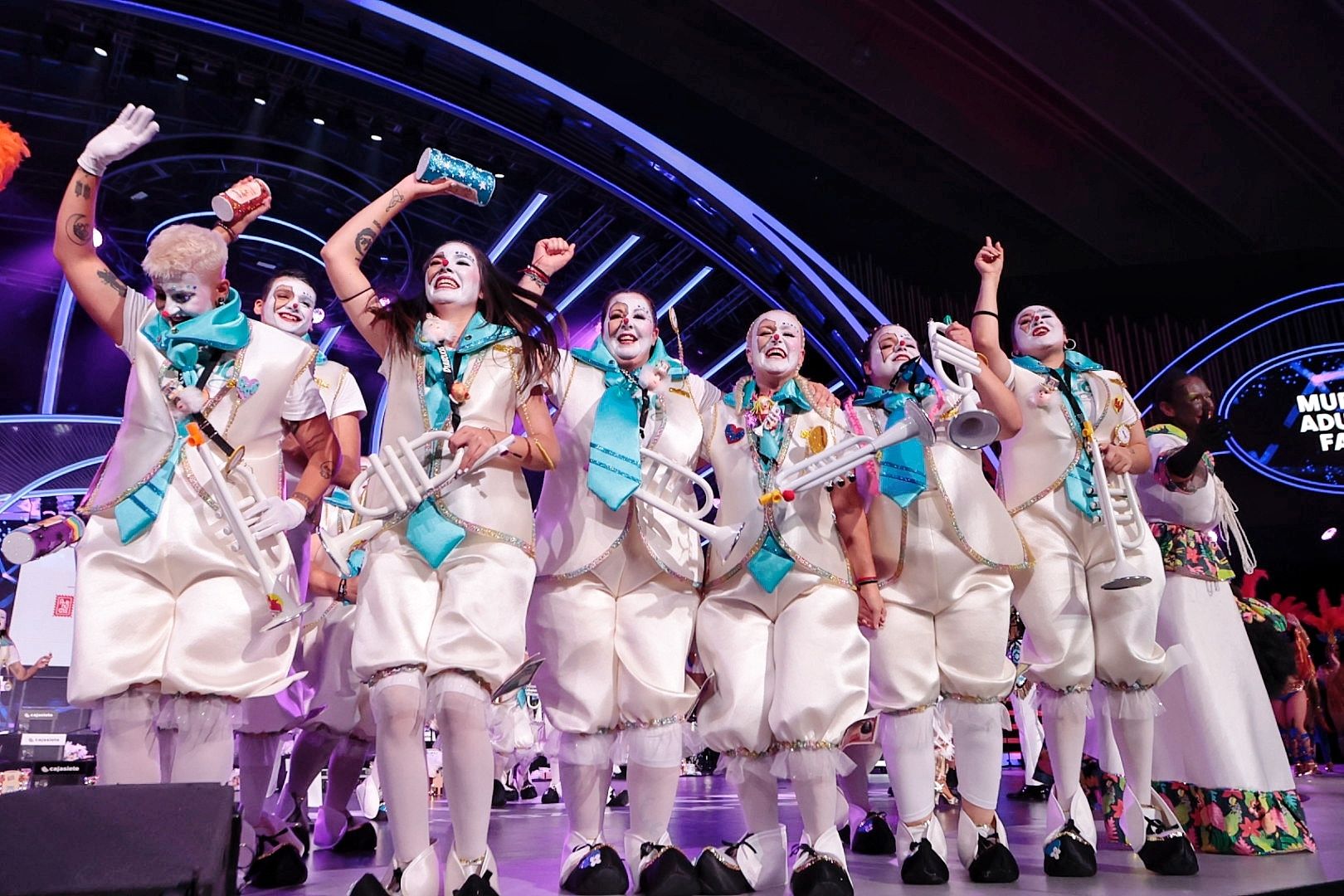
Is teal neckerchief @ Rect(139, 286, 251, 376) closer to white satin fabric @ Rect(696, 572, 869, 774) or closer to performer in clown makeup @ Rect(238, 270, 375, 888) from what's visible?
performer in clown makeup @ Rect(238, 270, 375, 888)

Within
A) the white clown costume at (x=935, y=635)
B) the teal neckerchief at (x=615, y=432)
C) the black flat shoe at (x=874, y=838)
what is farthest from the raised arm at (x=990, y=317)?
the black flat shoe at (x=874, y=838)

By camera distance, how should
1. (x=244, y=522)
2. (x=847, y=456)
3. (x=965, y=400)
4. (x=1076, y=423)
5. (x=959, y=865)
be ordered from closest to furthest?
(x=244, y=522) < (x=847, y=456) < (x=965, y=400) < (x=959, y=865) < (x=1076, y=423)

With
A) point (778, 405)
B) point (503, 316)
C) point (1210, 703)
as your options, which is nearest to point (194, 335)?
point (503, 316)

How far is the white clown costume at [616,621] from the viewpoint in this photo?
9.89 ft

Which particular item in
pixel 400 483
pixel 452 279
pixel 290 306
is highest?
pixel 290 306

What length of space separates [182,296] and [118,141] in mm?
482

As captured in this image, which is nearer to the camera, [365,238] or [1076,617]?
[365,238]

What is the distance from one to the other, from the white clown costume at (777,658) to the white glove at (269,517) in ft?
4.14

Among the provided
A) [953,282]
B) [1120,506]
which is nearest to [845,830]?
[1120,506]

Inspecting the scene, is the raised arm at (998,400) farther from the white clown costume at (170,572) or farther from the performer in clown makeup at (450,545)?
the white clown costume at (170,572)

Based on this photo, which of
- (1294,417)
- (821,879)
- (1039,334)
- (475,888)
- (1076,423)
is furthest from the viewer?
(1294,417)

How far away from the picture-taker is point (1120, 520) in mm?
3623

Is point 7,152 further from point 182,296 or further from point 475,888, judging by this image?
point 475,888

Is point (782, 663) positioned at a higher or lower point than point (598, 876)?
higher
